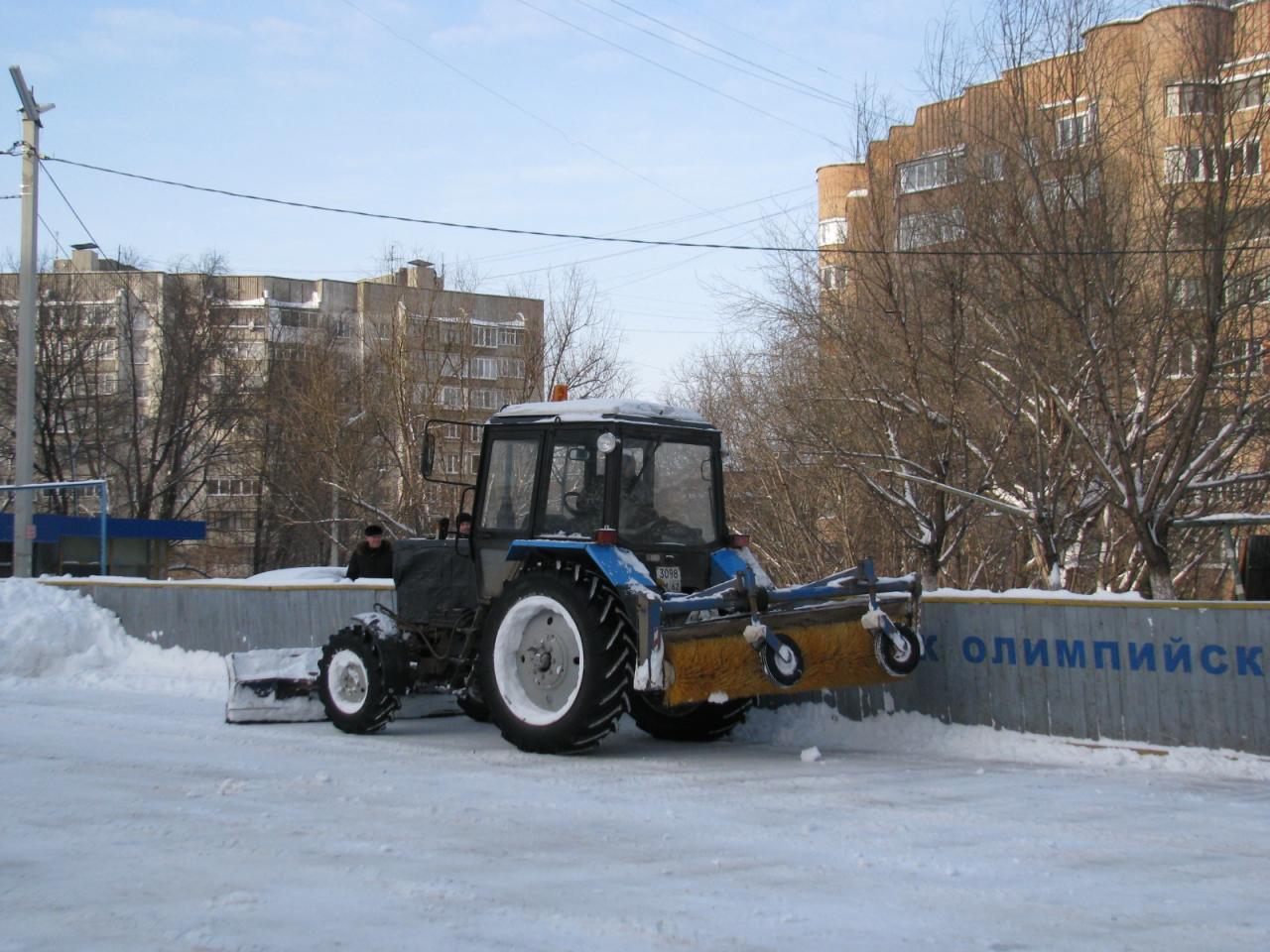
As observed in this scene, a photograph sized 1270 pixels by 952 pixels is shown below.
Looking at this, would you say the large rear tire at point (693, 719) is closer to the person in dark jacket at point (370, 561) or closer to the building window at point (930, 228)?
the person in dark jacket at point (370, 561)

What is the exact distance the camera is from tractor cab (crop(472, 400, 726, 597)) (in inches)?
384

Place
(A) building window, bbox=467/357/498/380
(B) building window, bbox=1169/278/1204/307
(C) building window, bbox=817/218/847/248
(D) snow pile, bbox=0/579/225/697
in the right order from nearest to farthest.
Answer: (B) building window, bbox=1169/278/1204/307, (D) snow pile, bbox=0/579/225/697, (C) building window, bbox=817/218/847/248, (A) building window, bbox=467/357/498/380

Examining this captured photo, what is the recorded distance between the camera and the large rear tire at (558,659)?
351 inches

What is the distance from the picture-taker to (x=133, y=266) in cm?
4641

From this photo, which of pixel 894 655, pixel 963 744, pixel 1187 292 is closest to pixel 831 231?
pixel 1187 292

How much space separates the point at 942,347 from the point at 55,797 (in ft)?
42.2

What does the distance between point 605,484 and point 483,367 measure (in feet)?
74.1

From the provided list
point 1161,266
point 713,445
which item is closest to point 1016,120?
point 1161,266

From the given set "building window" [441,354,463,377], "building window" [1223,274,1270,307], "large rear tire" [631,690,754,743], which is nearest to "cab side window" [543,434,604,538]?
"large rear tire" [631,690,754,743]

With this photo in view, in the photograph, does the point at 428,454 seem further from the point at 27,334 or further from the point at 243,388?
the point at 243,388

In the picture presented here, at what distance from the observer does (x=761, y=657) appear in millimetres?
8641

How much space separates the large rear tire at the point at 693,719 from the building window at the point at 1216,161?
777 cm

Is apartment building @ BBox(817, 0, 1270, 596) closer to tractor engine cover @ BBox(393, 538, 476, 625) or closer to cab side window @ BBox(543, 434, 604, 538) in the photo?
cab side window @ BBox(543, 434, 604, 538)

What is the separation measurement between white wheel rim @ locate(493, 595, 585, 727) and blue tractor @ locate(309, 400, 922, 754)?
1 centimetres
